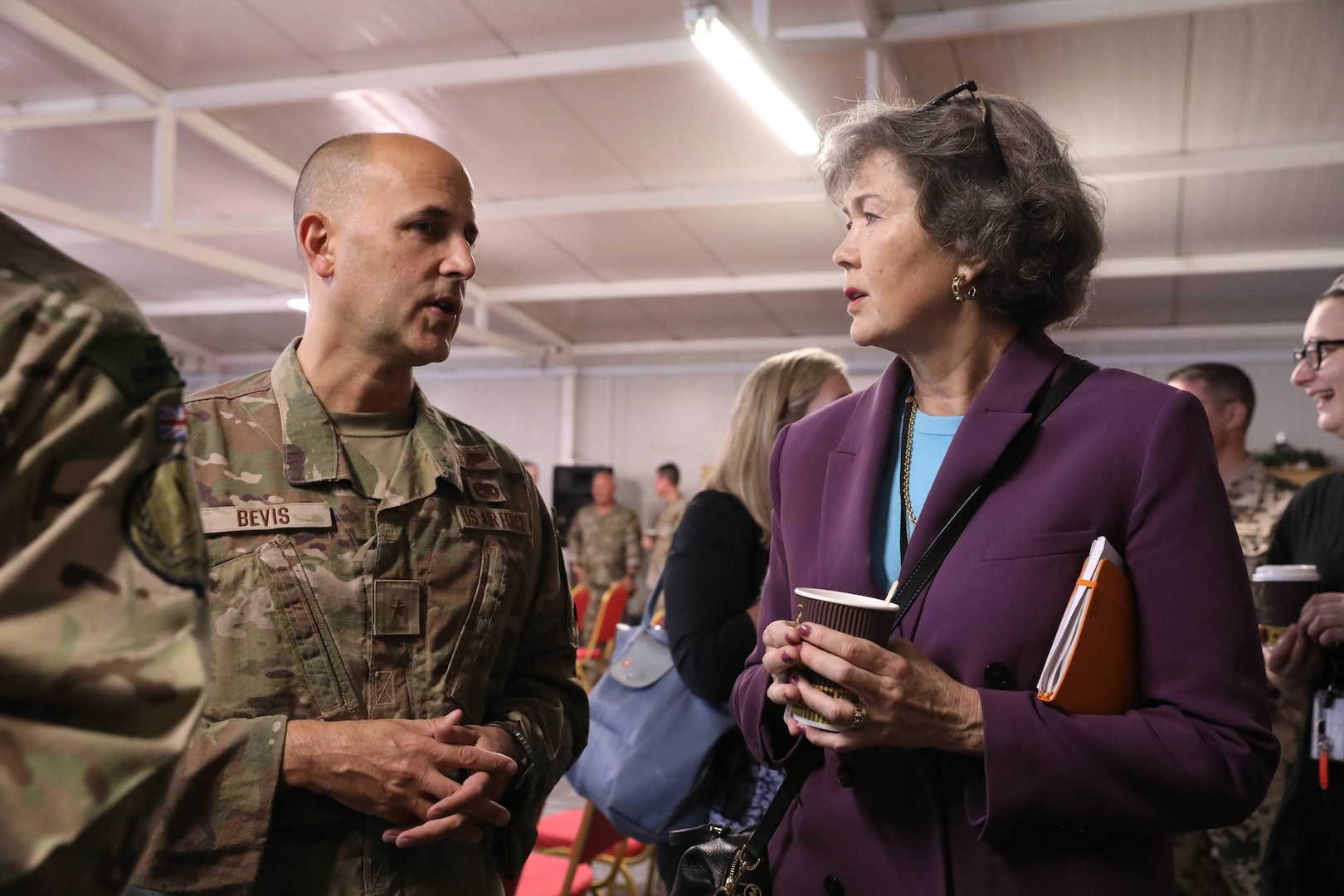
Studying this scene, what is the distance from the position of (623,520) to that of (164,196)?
6.64 m

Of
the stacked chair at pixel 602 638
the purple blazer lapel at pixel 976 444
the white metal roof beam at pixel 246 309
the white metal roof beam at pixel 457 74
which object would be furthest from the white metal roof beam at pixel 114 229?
the purple blazer lapel at pixel 976 444

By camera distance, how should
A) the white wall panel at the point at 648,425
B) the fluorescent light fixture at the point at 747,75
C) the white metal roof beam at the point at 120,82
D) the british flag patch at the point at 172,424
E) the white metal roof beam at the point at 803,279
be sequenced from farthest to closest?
the white wall panel at the point at 648,425 < the white metal roof beam at the point at 803,279 < the white metal roof beam at the point at 120,82 < the fluorescent light fixture at the point at 747,75 < the british flag patch at the point at 172,424

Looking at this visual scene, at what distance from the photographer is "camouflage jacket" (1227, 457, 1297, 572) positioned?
371cm

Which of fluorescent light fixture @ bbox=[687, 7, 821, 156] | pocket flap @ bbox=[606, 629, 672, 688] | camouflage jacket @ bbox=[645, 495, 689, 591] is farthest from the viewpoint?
camouflage jacket @ bbox=[645, 495, 689, 591]

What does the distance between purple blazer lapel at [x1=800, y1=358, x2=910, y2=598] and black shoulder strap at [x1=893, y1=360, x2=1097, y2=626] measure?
78 mm

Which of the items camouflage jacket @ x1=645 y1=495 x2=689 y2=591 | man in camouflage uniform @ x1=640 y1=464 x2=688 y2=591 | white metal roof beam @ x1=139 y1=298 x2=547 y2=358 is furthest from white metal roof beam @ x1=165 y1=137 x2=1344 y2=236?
man in camouflage uniform @ x1=640 y1=464 x2=688 y2=591

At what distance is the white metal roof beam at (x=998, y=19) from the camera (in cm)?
466

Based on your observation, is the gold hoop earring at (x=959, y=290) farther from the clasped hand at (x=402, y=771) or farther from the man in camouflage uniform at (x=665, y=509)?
the man in camouflage uniform at (x=665, y=509)

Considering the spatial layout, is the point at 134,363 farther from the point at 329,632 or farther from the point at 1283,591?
the point at 1283,591

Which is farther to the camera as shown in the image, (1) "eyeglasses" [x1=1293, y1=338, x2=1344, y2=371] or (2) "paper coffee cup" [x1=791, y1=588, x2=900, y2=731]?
(1) "eyeglasses" [x1=1293, y1=338, x2=1344, y2=371]

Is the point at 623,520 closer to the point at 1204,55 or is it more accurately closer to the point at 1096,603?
the point at 1204,55

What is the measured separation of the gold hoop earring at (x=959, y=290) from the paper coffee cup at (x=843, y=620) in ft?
1.81

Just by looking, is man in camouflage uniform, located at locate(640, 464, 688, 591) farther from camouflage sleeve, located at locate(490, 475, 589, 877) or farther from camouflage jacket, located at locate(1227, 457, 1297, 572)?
camouflage sleeve, located at locate(490, 475, 589, 877)

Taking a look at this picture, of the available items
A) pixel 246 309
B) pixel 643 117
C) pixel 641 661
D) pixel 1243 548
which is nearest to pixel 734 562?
pixel 641 661
